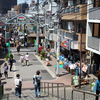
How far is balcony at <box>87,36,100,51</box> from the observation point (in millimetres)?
16828

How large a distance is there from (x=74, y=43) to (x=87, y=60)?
7.17 ft

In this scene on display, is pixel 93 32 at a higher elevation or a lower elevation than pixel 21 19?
lower

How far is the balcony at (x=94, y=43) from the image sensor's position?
16828 millimetres

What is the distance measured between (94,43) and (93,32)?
3649 millimetres

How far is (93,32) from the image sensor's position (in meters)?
21.0

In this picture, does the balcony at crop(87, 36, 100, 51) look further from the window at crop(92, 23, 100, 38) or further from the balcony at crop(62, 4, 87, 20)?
the balcony at crop(62, 4, 87, 20)

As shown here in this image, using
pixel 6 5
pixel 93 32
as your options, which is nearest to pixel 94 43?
pixel 93 32

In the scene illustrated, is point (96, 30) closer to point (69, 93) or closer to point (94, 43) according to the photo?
point (94, 43)

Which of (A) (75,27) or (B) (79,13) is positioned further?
(A) (75,27)

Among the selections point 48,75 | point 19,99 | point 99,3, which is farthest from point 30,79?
point 99,3

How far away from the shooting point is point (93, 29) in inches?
824

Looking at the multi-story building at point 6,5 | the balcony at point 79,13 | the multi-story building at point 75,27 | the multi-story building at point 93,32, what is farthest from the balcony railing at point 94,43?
the multi-story building at point 6,5

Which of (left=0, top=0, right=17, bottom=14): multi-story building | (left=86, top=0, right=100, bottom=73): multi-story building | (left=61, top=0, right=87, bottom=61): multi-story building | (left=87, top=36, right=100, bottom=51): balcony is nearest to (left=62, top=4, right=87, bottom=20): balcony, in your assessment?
(left=61, top=0, right=87, bottom=61): multi-story building

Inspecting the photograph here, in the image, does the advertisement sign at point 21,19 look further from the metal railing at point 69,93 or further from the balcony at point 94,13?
the metal railing at point 69,93
